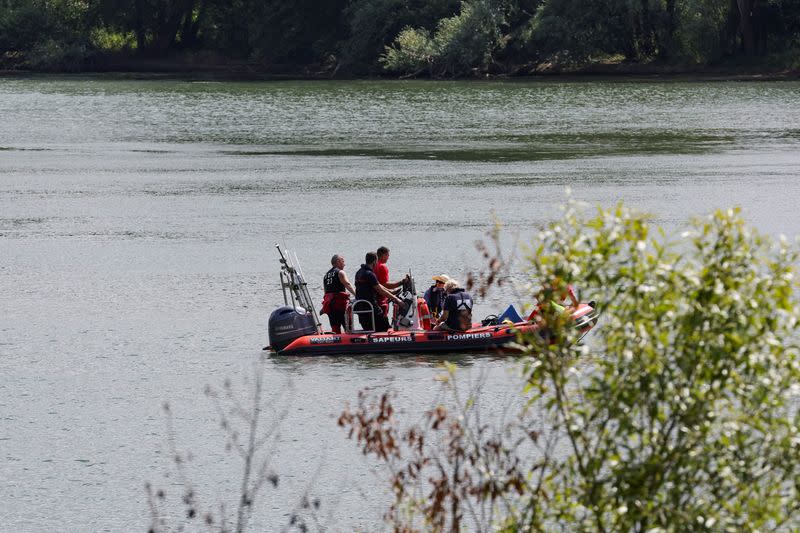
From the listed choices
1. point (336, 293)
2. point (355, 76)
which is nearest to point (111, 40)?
point (355, 76)

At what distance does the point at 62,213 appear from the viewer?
96.7 ft

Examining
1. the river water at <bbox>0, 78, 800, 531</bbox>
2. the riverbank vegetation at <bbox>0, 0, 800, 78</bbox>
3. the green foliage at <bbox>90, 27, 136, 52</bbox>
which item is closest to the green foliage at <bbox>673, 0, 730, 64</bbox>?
the riverbank vegetation at <bbox>0, 0, 800, 78</bbox>

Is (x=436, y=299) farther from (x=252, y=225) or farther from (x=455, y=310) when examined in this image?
(x=252, y=225)

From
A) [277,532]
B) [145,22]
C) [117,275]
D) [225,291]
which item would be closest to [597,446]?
[277,532]

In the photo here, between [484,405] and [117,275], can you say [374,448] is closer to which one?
[484,405]

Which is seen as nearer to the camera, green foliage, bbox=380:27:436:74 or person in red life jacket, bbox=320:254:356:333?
person in red life jacket, bbox=320:254:356:333

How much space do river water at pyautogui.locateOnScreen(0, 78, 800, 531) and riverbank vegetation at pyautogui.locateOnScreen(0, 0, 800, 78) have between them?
24.3ft

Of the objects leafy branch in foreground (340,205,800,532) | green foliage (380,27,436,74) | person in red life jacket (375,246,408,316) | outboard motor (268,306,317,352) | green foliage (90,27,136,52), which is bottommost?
outboard motor (268,306,317,352)

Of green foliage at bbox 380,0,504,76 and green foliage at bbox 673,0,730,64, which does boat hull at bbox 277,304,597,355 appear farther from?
green foliage at bbox 380,0,504,76

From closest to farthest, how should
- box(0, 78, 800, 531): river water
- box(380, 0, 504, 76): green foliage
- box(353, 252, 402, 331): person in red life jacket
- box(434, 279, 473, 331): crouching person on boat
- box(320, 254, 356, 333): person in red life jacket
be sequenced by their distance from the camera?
box(0, 78, 800, 531): river water
box(434, 279, 473, 331): crouching person on boat
box(353, 252, 402, 331): person in red life jacket
box(320, 254, 356, 333): person in red life jacket
box(380, 0, 504, 76): green foliage

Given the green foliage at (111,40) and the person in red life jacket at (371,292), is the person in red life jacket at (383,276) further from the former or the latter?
the green foliage at (111,40)

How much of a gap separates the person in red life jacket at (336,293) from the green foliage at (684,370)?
1020cm

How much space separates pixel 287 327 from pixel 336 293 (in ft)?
2.58

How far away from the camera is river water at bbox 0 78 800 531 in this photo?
12.8m
